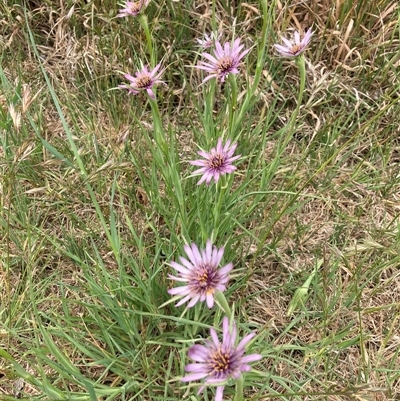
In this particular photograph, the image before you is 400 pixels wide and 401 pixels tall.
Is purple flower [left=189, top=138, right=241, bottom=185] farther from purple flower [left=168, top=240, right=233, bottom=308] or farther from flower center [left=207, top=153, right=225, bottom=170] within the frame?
purple flower [left=168, top=240, right=233, bottom=308]

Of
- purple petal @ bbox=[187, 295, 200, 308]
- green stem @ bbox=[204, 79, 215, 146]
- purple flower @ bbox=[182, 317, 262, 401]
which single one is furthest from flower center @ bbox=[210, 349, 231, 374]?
green stem @ bbox=[204, 79, 215, 146]

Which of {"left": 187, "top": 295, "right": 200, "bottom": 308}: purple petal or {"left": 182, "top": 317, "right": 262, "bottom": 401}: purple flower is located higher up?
{"left": 182, "top": 317, "right": 262, "bottom": 401}: purple flower

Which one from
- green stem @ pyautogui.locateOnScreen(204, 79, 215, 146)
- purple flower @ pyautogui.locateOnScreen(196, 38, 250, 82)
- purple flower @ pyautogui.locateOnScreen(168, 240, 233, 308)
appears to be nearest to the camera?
purple flower @ pyautogui.locateOnScreen(168, 240, 233, 308)

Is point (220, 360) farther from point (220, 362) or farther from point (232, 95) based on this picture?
point (232, 95)

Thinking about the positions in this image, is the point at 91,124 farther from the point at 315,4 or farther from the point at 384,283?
the point at 384,283

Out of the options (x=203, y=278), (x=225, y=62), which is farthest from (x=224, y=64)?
(x=203, y=278)

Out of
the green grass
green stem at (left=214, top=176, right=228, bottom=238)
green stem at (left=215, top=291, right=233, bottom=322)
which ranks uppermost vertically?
green stem at (left=215, top=291, right=233, bottom=322)

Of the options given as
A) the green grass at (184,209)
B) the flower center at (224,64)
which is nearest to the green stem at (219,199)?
the green grass at (184,209)
